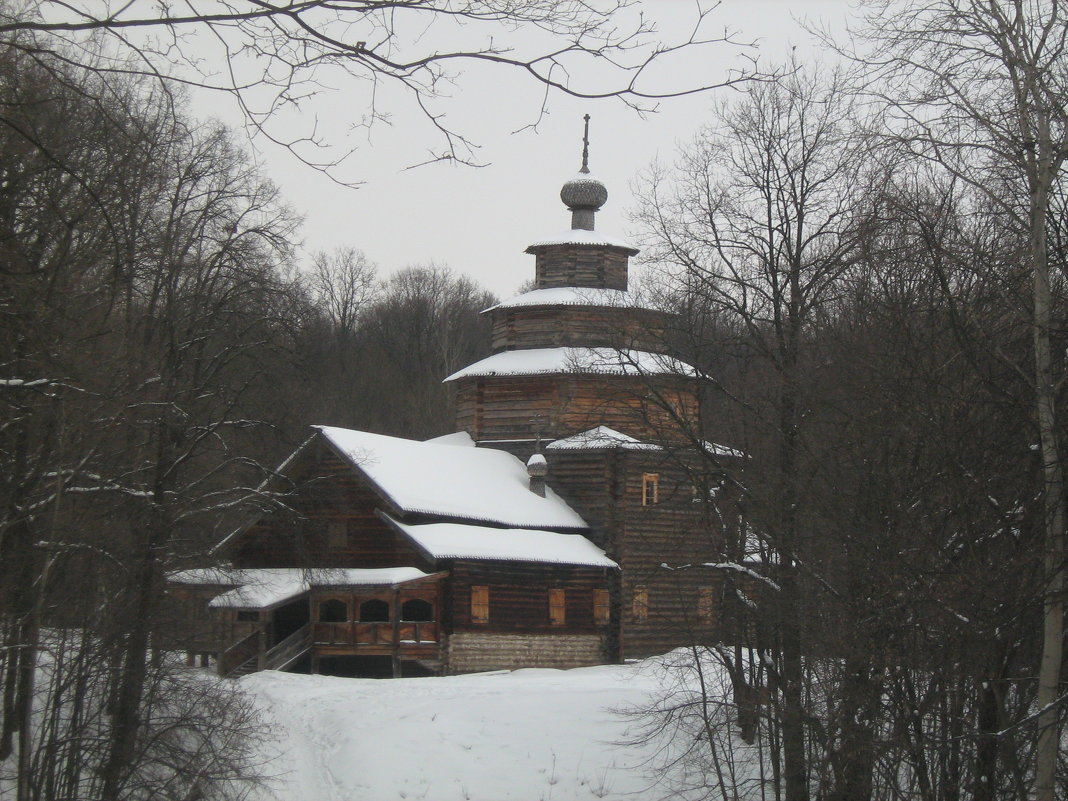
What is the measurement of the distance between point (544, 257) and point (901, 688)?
1046 inches

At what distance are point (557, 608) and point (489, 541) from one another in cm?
289

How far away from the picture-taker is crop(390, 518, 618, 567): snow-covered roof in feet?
94.0

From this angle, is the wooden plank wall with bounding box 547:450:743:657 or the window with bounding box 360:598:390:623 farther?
the window with bounding box 360:598:390:623

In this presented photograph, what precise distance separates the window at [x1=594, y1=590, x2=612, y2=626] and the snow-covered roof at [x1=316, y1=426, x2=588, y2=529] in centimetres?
204

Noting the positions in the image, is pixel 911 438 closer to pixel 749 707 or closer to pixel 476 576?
pixel 749 707

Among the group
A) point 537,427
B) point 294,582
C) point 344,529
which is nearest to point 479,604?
point 344,529

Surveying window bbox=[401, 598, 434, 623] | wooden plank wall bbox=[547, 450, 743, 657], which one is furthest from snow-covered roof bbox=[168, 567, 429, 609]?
wooden plank wall bbox=[547, 450, 743, 657]

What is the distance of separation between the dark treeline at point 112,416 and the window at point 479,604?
24.2 feet

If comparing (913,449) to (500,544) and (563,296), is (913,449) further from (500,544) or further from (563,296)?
(563,296)

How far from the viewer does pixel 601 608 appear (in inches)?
1259

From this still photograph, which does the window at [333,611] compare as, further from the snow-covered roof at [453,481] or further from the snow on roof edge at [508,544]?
the snow-covered roof at [453,481]

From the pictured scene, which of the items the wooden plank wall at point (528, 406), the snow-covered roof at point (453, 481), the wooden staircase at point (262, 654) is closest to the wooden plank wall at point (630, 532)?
the snow-covered roof at point (453, 481)

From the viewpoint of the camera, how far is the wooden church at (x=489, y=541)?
2850cm

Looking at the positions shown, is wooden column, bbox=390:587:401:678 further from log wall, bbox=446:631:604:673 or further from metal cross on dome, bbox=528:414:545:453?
metal cross on dome, bbox=528:414:545:453
